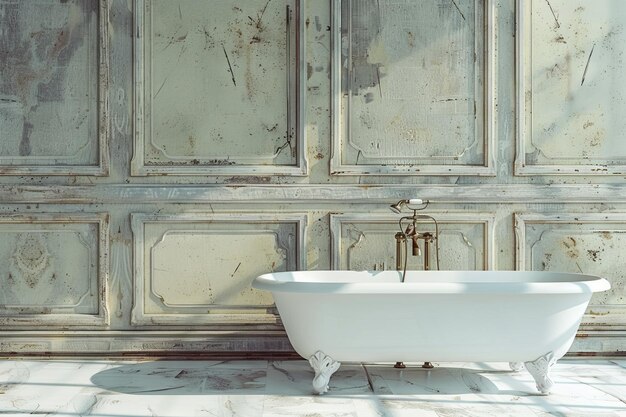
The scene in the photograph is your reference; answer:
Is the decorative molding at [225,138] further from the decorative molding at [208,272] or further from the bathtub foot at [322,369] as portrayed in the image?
the bathtub foot at [322,369]

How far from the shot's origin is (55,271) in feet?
11.4

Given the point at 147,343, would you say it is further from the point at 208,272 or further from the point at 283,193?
the point at 283,193

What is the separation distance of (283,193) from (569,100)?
1450mm

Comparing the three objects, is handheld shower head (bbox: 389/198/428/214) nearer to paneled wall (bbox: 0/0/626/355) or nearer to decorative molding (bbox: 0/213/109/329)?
paneled wall (bbox: 0/0/626/355)

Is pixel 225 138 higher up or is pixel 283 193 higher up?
pixel 225 138

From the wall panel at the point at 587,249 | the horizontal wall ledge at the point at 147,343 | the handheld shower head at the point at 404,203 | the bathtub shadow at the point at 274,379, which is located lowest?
the bathtub shadow at the point at 274,379

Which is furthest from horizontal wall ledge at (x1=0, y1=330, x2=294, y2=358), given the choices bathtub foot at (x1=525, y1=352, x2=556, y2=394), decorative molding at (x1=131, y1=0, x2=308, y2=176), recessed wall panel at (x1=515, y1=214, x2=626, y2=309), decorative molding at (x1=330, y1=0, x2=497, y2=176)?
recessed wall panel at (x1=515, y1=214, x2=626, y2=309)

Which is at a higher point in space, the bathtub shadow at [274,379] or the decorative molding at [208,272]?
the decorative molding at [208,272]

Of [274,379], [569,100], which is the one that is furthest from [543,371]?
[569,100]

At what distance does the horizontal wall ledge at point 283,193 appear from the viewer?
11.3ft

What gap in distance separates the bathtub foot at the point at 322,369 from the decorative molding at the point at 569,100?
1415 mm

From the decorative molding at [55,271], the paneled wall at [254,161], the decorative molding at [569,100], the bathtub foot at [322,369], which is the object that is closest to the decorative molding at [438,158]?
the paneled wall at [254,161]

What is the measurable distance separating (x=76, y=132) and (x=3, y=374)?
115 centimetres

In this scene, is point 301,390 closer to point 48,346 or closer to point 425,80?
point 48,346
